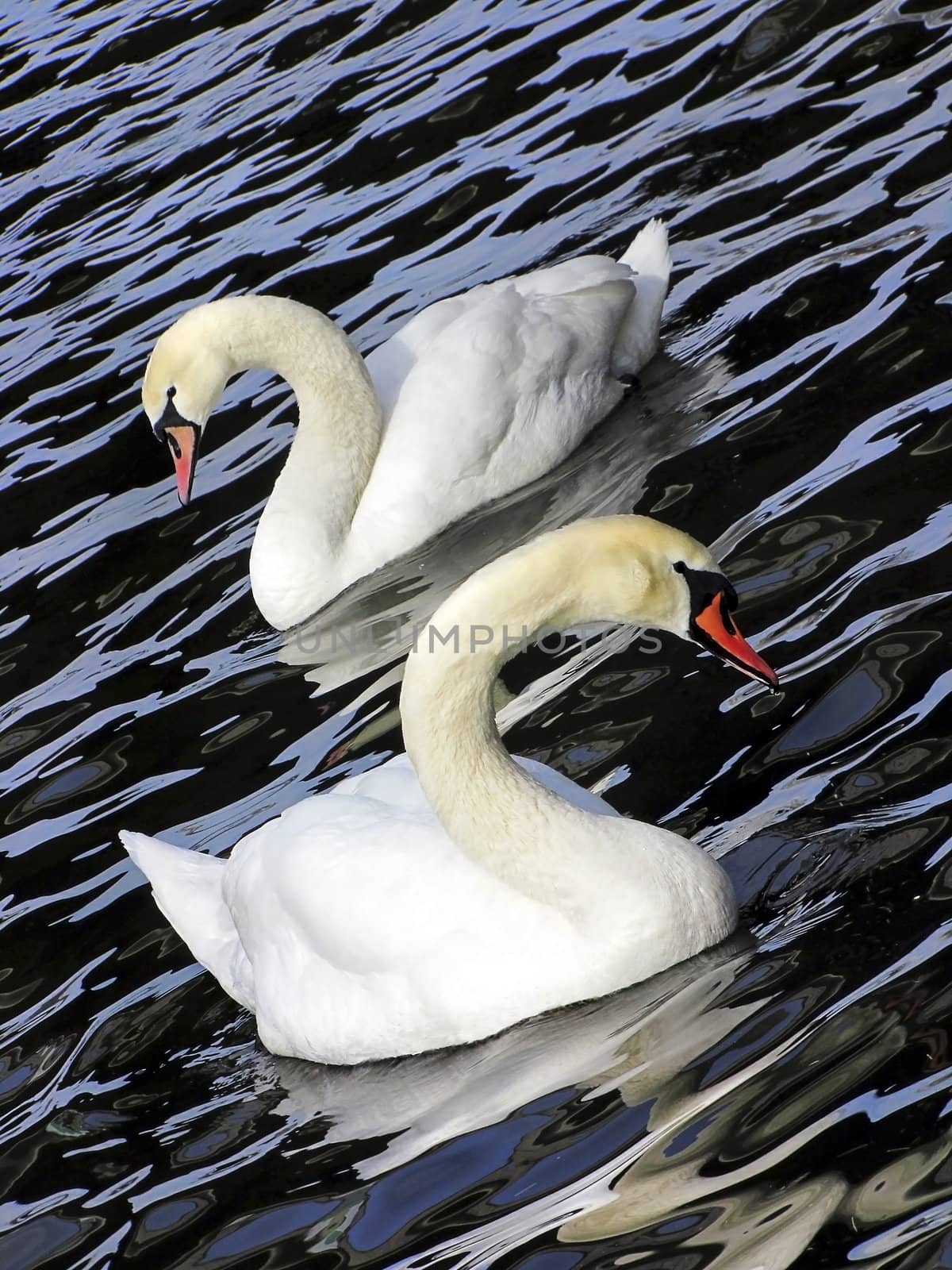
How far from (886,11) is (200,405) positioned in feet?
16.1

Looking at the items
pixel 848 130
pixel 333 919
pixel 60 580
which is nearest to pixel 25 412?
pixel 60 580

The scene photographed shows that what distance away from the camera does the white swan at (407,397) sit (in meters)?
8.31

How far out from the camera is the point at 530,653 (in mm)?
7234

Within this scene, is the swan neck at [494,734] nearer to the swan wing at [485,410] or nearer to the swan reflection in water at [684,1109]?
the swan reflection in water at [684,1109]

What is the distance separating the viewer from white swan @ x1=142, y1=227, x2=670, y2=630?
8.31 metres

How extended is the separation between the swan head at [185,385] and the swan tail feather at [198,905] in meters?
2.80

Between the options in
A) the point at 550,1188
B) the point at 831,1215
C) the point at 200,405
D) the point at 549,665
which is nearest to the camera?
the point at 831,1215

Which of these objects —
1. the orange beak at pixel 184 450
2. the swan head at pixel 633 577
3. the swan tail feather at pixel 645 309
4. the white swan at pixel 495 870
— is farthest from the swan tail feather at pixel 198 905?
the swan tail feather at pixel 645 309

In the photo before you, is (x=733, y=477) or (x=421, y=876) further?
(x=733, y=477)

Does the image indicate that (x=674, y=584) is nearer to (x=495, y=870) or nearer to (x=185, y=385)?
(x=495, y=870)

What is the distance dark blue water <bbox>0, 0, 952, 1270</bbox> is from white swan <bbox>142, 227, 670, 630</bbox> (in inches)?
7.7

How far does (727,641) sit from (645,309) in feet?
13.0

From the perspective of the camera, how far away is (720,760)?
234 inches

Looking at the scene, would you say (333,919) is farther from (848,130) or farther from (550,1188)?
(848,130)
